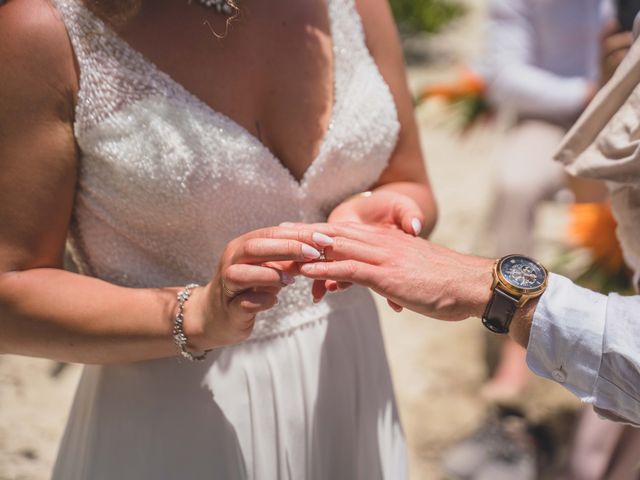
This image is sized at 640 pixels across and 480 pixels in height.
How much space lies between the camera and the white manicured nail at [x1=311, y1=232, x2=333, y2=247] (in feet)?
4.22

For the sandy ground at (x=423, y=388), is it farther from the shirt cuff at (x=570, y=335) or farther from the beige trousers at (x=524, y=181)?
the shirt cuff at (x=570, y=335)

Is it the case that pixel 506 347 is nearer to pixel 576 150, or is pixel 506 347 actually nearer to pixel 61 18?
pixel 576 150

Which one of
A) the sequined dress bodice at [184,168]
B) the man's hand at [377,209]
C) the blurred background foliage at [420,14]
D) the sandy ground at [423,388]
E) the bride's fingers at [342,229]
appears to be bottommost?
the sandy ground at [423,388]

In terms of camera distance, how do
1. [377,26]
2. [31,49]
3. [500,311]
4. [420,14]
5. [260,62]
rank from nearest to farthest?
1. [31,49]
2. [500,311]
3. [260,62]
4. [377,26]
5. [420,14]

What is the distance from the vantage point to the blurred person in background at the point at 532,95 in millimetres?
3324

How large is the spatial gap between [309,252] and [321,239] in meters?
0.04

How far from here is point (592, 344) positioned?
130cm

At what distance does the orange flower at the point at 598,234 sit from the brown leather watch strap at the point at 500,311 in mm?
1703

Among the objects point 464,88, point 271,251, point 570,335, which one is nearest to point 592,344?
point 570,335

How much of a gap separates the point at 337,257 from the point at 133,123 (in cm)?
43

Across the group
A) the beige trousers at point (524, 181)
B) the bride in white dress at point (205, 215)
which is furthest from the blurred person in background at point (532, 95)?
the bride in white dress at point (205, 215)

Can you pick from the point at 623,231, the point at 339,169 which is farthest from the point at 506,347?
the point at 339,169

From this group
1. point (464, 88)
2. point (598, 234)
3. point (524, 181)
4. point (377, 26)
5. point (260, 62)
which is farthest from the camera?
point (464, 88)

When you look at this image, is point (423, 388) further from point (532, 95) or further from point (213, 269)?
point (213, 269)
